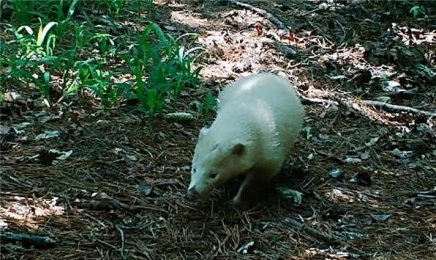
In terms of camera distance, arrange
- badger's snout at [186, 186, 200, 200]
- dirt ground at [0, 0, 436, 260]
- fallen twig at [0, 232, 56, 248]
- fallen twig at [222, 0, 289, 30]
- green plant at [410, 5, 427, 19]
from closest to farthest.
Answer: fallen twig at [0, 232, 56, 248]
dirt ground at [0, 0, 436, 260]
badger's snout at [186, 186, 200, 200]
fallen twig at [222, 0, 289, 30]
green plant at [410, 5, 427, 19]

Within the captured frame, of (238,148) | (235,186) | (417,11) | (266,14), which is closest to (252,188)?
(235,186)

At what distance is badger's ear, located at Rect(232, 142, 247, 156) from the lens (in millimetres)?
3164

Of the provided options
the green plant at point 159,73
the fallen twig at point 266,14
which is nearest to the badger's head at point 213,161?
the green plant at point 159,73

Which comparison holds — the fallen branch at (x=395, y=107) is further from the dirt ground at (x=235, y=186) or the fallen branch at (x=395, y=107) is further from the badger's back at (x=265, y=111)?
the badger's back at (x=265, y=111)

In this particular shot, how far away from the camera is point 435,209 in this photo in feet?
11.4

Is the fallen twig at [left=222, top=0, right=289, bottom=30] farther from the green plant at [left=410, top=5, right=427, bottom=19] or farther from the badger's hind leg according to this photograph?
the badger's hind leg

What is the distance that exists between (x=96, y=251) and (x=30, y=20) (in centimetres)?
279

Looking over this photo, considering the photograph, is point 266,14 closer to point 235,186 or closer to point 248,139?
point 235,186

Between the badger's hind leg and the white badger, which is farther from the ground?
the white badger

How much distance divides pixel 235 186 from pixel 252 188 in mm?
165

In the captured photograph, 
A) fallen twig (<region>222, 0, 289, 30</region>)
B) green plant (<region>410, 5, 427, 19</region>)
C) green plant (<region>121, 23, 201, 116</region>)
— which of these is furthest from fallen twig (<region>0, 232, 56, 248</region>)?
green plant (<region>410, 5, 427, 19</region>)

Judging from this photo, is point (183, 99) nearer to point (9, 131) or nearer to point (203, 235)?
point (9, 131)

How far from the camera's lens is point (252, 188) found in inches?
132

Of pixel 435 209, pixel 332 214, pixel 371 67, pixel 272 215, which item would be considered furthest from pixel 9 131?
pixel 371 67
